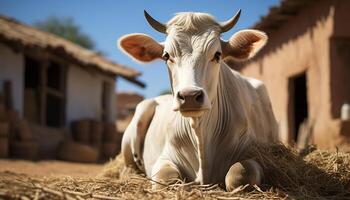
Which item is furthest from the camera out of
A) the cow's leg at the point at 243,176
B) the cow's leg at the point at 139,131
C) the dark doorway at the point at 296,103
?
the dark doorway at the point at 296,103

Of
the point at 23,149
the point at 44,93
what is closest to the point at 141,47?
the point at 23,149

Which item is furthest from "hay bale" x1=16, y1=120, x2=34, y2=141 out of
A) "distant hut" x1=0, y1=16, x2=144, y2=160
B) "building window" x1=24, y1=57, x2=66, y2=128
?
"building window" x1=24, y1=57, x2=66, y2=128

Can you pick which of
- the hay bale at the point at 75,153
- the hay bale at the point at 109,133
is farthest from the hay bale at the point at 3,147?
the hay bale at the point at 109,133

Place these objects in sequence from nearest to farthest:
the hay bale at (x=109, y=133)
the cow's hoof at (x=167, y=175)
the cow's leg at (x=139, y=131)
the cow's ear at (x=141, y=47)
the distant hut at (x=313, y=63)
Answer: the cow's hoof at (x=167, y=175)
the cow's ear at (x=141, y=47)
the cow's leg at (x=139, y=131)
the distant hut at (x=313, y=63)
the hay bale at (x=109, y=133)

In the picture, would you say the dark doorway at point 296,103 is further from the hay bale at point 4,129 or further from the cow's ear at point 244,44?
the cow's ear at point 244,44

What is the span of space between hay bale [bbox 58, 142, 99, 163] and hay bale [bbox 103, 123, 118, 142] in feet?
9.61

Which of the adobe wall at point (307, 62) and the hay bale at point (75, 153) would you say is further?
the hay bale at point (75, 153)

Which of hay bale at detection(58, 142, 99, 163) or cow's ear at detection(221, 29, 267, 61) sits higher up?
cow's ear at detection(221, 29, 267, 61)

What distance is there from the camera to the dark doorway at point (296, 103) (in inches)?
492

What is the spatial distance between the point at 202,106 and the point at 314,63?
7919 mm

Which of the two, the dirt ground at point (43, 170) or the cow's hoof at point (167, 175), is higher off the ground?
the cow's hoof at point (167, 175)

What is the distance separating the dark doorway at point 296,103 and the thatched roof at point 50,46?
679 cm

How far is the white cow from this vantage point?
382 centimetres

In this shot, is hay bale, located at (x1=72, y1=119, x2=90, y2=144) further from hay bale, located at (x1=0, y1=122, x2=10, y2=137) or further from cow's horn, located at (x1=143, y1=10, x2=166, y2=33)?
cow's horn, located at (x1=143, y1=10, x2=166, y2=33)
